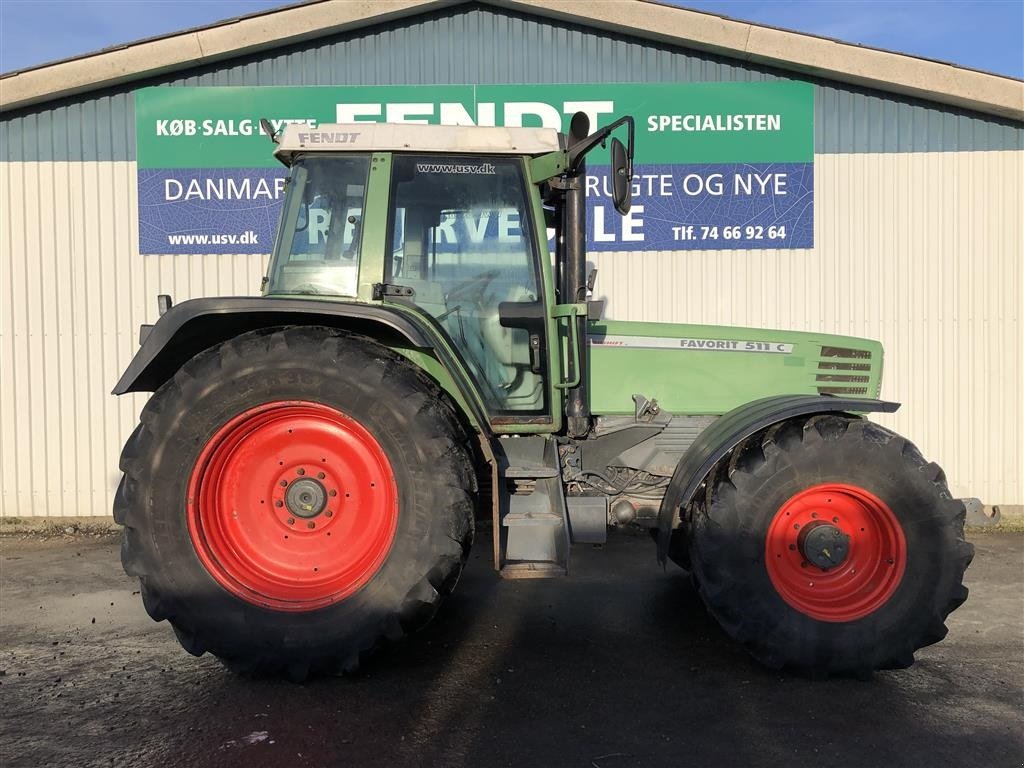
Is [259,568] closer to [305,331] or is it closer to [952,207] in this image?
[305,331]

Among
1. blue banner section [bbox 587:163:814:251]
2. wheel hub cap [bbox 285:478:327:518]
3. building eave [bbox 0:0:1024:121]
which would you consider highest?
building eave [bbox 0:0:1024:121]

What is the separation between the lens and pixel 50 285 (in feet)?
21.7

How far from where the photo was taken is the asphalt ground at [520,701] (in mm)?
2666

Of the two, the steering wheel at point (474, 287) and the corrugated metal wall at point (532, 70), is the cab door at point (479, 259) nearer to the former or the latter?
the steering wheel at point (474, 287)

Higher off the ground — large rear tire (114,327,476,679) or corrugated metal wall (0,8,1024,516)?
corrugated metal wall (0,8,1024,516)

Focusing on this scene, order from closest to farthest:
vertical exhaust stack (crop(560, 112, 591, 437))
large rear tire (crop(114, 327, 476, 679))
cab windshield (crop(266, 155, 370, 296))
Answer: large rear tire (crop(114, 327, 476, 679)) < cab windshield (crop(266, 155, 370, 296)) < vertical exhaust stack (crop(560, 112, 591, 437))

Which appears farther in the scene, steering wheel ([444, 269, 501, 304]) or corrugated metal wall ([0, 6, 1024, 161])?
corrugated metal wall ([0, 6, 1024, 161])

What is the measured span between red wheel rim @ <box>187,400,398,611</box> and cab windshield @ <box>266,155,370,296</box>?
673 mm

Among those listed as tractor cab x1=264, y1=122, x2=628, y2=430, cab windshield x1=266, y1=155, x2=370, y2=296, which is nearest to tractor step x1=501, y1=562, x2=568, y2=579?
tractor cab x1=264, y1=122, x2=628, y2=430

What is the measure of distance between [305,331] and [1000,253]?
20.7 feet

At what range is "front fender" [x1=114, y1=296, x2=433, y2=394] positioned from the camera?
10.4ft

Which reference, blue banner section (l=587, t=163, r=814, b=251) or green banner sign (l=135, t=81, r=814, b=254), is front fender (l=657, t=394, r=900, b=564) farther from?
green banner sign (l=135, t=81, r=814, b=254)

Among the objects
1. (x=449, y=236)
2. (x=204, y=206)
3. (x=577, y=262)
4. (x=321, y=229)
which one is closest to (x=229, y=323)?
(x=321, y=229)

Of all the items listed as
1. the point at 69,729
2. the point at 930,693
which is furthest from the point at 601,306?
the point at 69,729
